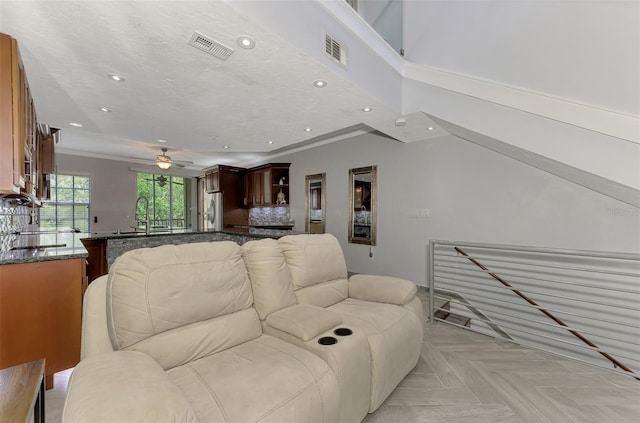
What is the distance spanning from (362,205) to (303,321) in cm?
376

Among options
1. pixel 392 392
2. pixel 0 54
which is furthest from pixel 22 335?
pixel 392 392

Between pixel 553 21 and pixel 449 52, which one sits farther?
pixel 449 52

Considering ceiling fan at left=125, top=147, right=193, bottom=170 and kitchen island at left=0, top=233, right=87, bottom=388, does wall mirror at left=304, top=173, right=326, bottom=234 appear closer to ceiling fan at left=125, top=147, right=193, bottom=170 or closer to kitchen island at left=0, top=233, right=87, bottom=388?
ceiling fan at left=125, top=147, right=193, bottom=170

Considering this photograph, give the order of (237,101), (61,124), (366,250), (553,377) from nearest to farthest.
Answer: (553,377)
(237,101)
(61,124)
(366,250)

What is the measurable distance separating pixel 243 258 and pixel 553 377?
2481mm

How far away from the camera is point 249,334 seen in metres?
1.59

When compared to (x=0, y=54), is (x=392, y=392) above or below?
below

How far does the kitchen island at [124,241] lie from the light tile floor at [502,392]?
1.56 meters

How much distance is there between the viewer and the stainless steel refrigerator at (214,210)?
7258mm

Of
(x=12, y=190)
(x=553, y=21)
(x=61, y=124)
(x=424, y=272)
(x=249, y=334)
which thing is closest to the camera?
(x=249, y=334)

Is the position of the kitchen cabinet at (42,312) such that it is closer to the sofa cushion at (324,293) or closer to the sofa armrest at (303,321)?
the sofa armrest at (303,321)

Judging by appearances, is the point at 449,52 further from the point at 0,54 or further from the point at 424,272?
the point at 0,54

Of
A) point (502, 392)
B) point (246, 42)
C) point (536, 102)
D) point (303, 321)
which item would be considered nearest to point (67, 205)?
point (246, 42)

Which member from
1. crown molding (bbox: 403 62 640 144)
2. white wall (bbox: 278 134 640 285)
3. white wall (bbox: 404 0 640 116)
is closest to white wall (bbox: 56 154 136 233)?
white wall (bbox: 278 134 640 285)
